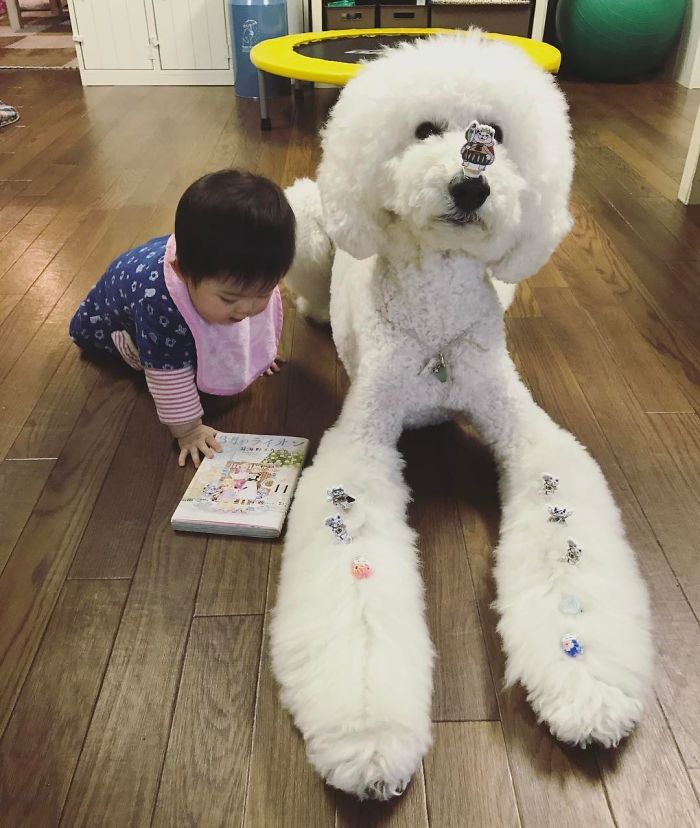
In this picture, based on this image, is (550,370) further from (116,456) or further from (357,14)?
(357,14)

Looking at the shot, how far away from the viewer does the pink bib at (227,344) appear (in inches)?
48.2

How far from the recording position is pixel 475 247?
Answer: 95 cm

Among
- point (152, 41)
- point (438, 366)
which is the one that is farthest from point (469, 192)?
point (152, 41)

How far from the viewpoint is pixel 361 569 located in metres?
0.91

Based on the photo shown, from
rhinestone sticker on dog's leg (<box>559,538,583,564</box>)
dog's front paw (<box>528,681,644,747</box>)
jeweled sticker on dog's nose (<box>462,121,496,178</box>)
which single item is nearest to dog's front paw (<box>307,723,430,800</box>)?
dog's front paw (<box>528,681,644,747</box>)

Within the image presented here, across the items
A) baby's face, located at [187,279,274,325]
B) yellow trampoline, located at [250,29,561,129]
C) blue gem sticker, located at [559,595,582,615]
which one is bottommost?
blue gem sticker, located at [559,595,582,615]

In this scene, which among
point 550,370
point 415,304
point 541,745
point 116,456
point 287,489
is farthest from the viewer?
point 550,370

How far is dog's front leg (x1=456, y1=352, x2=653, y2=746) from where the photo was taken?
81 centimetres

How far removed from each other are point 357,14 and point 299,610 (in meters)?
3.43

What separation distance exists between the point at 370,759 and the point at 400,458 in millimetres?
492

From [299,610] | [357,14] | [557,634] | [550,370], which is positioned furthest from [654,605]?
[357,14]

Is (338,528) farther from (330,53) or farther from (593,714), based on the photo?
(330,53)

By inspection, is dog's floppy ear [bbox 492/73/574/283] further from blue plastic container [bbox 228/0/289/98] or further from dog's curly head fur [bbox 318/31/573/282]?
blue plastic container [bbox 228/0/289/98]

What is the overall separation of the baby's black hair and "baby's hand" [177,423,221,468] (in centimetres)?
30
